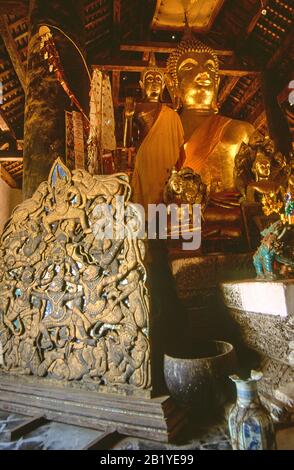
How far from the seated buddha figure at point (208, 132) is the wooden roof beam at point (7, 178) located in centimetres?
666

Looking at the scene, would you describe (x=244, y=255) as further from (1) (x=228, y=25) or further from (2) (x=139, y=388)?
(1) (x=228, y=25)

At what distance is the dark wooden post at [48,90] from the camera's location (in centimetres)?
359

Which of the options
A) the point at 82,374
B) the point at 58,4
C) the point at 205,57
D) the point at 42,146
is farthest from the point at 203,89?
the point at 82,374

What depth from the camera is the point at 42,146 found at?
11.8ft

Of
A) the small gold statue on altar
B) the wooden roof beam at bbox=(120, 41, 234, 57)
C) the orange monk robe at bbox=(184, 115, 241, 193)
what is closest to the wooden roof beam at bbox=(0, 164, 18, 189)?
the wooden roof beam at bbox=(120, 41, 234, 57)

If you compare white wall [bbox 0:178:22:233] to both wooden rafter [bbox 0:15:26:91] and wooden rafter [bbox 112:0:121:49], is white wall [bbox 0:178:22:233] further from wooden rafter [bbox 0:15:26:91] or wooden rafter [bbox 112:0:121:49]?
wooden rafter [bbox 112:0:121:49]

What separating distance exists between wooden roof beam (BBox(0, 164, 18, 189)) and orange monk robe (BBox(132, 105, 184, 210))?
23.7ft

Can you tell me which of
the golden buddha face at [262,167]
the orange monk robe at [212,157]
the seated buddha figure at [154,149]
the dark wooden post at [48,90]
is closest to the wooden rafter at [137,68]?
the dark wooden post at [48,90]

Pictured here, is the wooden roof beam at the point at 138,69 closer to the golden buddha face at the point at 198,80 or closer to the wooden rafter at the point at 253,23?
the wooden rafter at the point at 253,23

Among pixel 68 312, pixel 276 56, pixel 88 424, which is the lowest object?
pixel 88 424

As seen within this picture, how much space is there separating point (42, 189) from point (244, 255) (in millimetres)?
1810

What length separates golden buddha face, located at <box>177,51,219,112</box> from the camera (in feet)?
15.4

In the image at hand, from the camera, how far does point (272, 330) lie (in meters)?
1.82

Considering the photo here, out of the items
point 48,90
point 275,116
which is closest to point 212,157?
point 48,90
